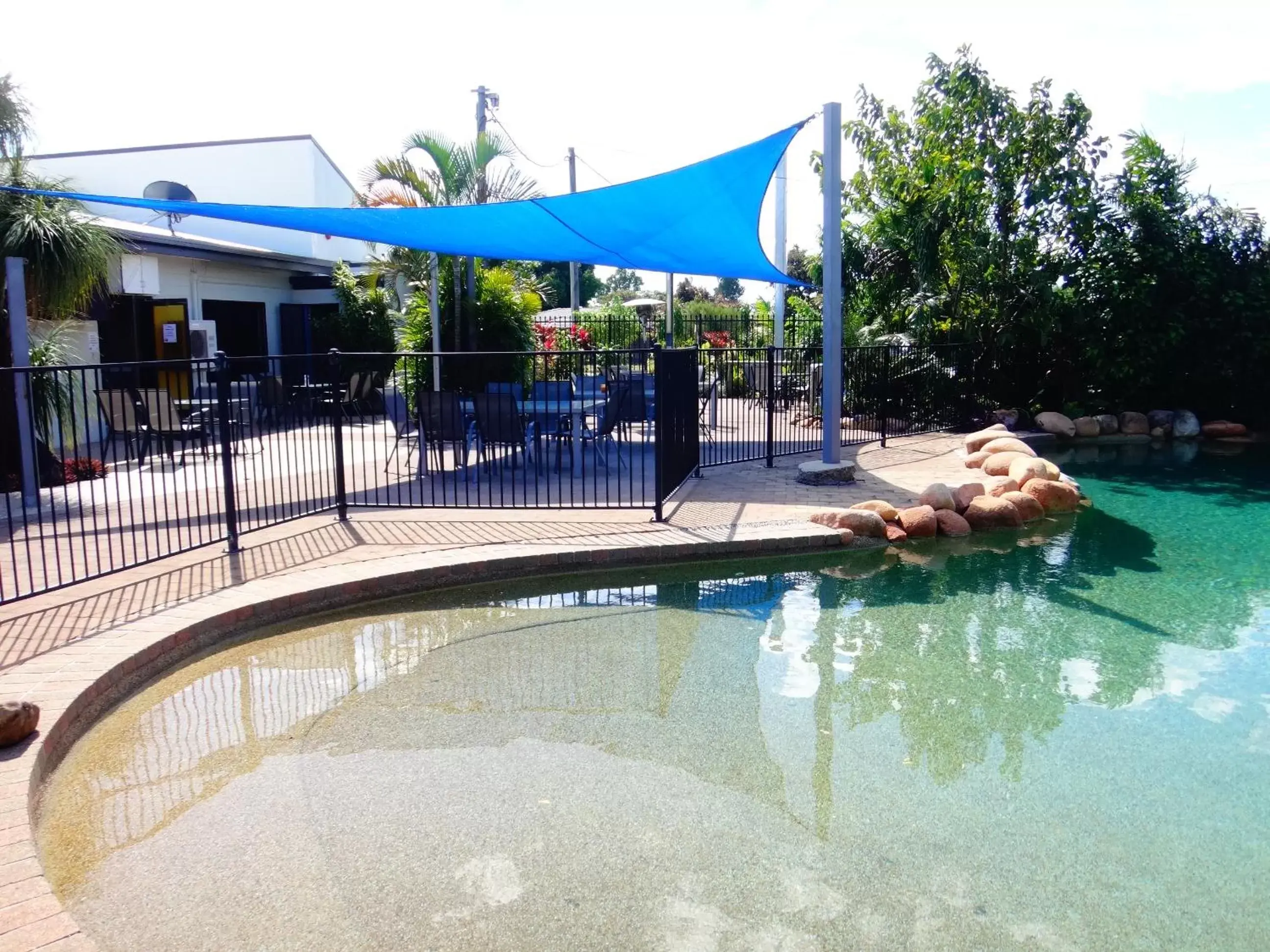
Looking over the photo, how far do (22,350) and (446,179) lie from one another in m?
6.95

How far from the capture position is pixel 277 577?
6.04 metres

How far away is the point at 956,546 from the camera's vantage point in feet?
25.1

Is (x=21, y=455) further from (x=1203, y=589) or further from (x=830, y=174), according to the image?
(x=1203, y=589)

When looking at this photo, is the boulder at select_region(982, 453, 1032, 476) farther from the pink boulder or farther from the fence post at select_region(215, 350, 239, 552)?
the fence post at select_region(215, 350, 239, 552)

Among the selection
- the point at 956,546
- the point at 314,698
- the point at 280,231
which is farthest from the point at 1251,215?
the point at 280,231

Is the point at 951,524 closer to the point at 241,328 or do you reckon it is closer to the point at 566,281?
the point at 241,328

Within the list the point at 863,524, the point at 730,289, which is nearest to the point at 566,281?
the point at 730,289

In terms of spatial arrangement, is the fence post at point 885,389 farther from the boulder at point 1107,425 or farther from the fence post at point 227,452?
the fence post at point 227,452

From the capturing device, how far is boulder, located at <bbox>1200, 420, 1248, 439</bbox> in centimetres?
1439

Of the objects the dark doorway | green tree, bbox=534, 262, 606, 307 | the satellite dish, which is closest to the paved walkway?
the dark doorway

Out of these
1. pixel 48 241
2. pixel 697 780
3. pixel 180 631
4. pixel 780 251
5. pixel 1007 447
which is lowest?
pixel 697 780

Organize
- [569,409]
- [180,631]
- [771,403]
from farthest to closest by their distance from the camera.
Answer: [771,403] < [569,409] < [180,631]

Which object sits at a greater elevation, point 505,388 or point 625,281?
point 625,281

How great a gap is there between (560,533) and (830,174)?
4.18 metres
